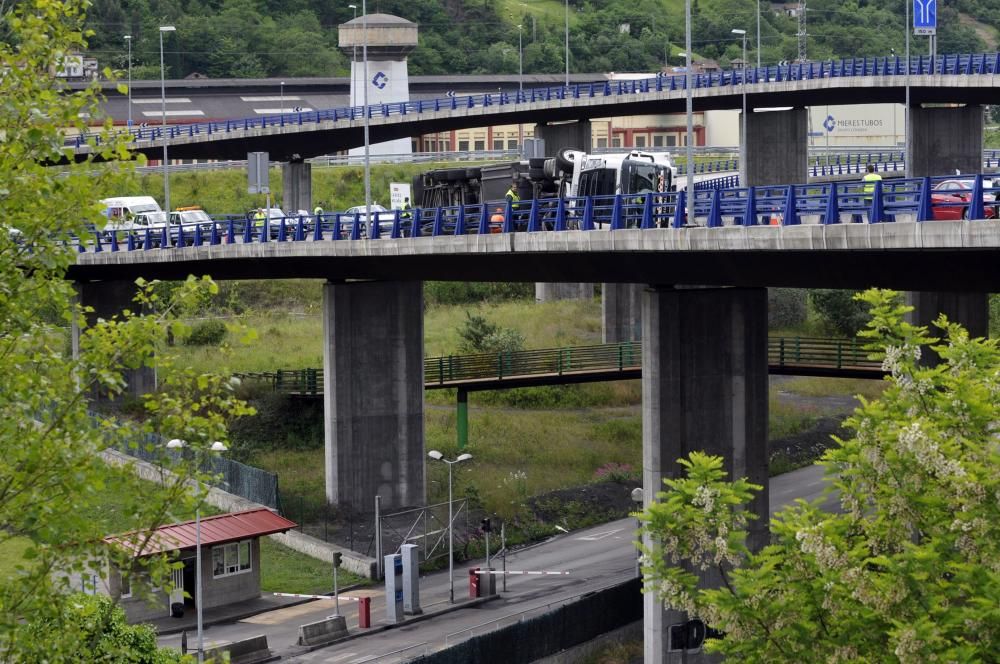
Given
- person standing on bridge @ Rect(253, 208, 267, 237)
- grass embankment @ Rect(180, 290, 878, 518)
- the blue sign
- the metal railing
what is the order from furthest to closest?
the metal railing, the blue sign, grass embankment @ Rect(180, 290, 878, 518), person standing on bridge @ Rect(253, 208, 267, 237)

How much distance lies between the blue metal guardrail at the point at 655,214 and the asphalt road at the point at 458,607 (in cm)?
1005

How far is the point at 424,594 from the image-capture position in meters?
47.4

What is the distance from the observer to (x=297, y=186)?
339 feet

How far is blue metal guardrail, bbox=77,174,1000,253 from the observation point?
32641 millimetres

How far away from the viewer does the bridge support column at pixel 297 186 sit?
101 m

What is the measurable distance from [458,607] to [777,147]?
5809 centimetres

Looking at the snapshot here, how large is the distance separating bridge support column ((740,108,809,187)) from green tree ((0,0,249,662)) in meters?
80.0

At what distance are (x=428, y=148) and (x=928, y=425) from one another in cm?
12696

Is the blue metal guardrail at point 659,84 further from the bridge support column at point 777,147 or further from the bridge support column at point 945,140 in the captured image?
the bridge support column at point 777,147

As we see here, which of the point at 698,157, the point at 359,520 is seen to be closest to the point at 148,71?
the point at 698,157

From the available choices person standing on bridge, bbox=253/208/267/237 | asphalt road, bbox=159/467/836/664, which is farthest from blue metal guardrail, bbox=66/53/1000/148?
asphalt road, bbox=159/467/836/664

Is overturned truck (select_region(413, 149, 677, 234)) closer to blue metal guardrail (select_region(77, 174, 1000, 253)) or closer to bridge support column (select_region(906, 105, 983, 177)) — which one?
blue metal guardrail (select_region(77, 174, 1000, 253))

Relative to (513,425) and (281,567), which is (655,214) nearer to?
(281,567)

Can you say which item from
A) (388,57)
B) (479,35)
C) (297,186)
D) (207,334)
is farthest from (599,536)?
(479,35)
